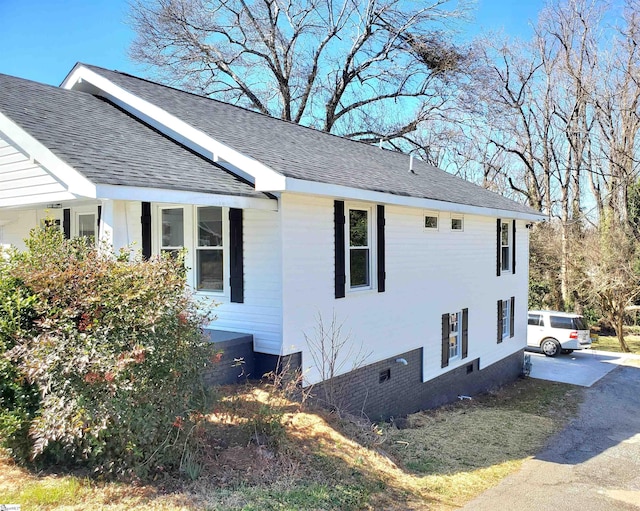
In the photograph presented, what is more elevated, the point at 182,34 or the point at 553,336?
the point at 182,34

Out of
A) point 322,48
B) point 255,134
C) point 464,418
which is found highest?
point 322,48

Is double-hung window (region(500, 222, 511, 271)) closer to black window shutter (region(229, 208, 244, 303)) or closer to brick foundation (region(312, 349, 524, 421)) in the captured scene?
brick foundation (region(312, 349, 524, 421))

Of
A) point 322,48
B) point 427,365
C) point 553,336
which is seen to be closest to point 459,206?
point 427,365

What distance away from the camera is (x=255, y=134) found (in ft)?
33.4

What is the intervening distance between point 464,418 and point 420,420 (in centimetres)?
125

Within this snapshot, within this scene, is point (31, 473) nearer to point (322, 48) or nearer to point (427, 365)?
point (427, 365)

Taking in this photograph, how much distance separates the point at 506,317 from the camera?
55.8 ft

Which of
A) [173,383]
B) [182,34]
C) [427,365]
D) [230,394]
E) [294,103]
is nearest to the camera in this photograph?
[173,383]

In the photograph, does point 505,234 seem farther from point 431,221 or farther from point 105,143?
point 105,143

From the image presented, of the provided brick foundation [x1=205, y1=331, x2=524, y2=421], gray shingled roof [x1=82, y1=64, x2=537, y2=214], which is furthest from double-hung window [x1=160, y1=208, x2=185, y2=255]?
brick foundation [x1=205, y1=331, x2=524, y2=421]

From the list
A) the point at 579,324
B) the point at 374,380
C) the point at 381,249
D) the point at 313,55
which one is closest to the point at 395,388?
the point at 374,380

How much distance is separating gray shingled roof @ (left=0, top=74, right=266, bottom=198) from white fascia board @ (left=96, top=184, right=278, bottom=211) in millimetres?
68

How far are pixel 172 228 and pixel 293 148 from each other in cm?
283

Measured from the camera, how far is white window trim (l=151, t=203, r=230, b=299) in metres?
8.57
